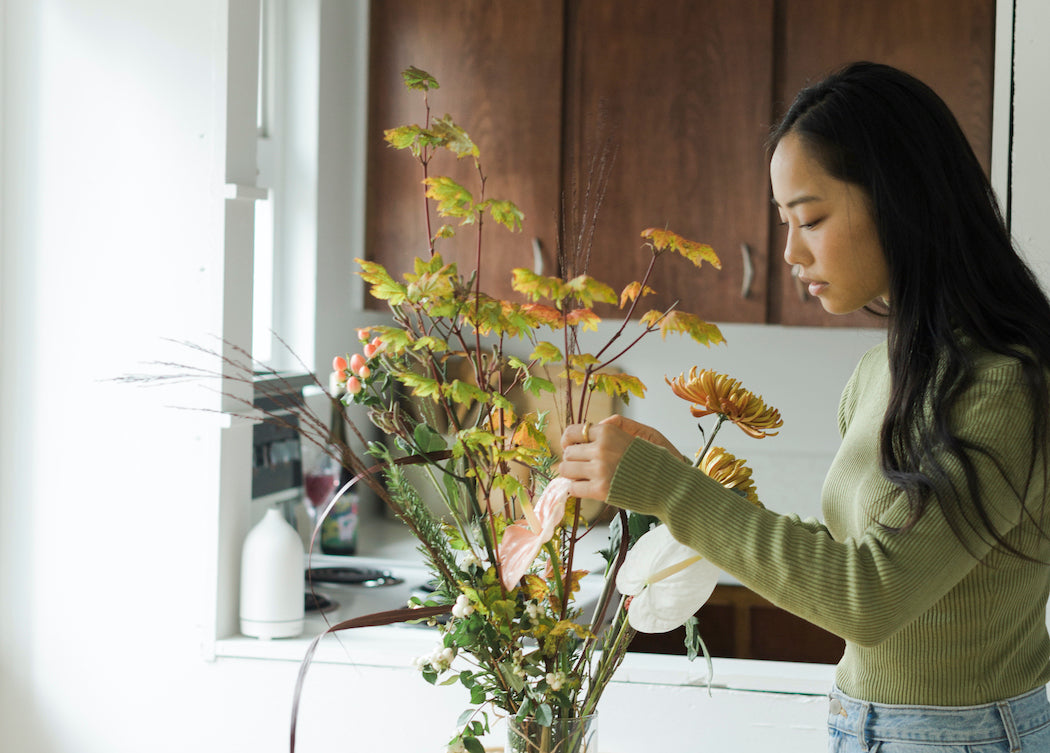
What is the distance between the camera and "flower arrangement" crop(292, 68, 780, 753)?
87cm

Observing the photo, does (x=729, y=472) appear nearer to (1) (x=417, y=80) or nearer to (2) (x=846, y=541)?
(2) (x=846, y=541)

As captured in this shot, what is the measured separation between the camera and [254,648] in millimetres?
1759

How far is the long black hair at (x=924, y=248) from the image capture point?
98cm

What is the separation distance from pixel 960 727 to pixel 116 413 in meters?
1.33

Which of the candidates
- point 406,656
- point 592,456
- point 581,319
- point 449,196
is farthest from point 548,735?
point 406,656

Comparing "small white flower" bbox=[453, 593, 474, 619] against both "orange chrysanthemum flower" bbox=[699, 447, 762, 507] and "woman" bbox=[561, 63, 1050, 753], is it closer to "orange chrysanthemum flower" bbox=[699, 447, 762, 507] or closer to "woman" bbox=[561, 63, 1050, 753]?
"woman" bbox=[561, 63, 1050, 753]

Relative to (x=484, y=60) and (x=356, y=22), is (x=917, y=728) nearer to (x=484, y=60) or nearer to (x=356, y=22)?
(x=484, y=60)

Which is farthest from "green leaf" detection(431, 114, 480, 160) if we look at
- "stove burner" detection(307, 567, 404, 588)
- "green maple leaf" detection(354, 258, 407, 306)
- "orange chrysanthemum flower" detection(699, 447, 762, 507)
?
"stove burner" detection(307, 567, 404, 588)

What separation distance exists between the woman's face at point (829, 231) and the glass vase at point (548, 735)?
441 millimetres

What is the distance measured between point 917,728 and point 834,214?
18.6 inches

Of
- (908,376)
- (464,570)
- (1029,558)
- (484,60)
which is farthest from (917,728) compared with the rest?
(484,60)

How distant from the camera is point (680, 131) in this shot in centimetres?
256

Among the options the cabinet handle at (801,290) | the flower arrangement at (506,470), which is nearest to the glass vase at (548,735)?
the flower arrangement at (506,470)

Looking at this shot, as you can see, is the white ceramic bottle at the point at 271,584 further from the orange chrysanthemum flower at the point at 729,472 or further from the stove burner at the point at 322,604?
the orange chrysanthemum flower at the point at 729,472
